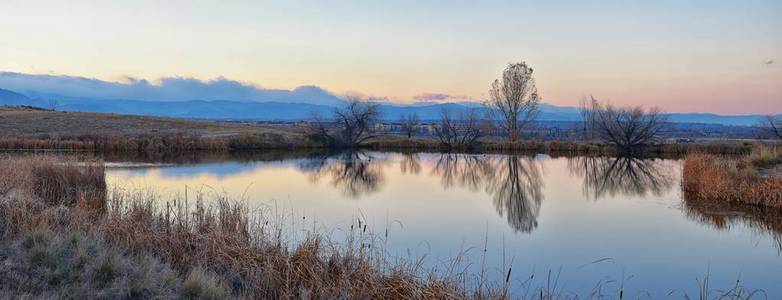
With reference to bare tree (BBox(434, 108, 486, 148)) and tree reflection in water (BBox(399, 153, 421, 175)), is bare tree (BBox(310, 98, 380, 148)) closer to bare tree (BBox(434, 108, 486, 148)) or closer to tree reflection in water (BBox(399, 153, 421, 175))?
bare tree (BBox(434, 108, 486, 148))

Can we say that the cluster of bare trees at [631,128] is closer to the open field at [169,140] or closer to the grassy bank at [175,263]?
the open field at [169,140]

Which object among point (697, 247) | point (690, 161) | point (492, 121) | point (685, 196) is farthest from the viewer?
point (492, 121)

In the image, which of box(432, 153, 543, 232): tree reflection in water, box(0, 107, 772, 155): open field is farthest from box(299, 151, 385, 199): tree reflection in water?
box(0, 107, 772, 155): open field

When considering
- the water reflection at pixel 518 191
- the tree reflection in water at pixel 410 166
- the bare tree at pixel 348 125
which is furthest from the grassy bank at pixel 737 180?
the bare tree at pixel 348 125

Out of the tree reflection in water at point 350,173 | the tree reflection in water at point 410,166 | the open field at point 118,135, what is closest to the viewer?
the tree reflection in water at point 350,173

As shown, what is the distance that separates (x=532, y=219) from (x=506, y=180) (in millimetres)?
10428

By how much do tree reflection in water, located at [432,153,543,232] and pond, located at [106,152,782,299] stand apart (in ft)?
0.30

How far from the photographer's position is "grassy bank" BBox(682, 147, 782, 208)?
47.6 ft

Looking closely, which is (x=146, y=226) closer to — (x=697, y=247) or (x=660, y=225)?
(x=697, y=247)

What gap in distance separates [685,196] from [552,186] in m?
5.53

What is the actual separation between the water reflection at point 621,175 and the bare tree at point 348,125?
19125 millimetres

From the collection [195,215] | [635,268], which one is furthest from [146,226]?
[635,268]

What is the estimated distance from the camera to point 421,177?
25.5 m

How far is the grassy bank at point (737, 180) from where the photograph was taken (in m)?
14.5
